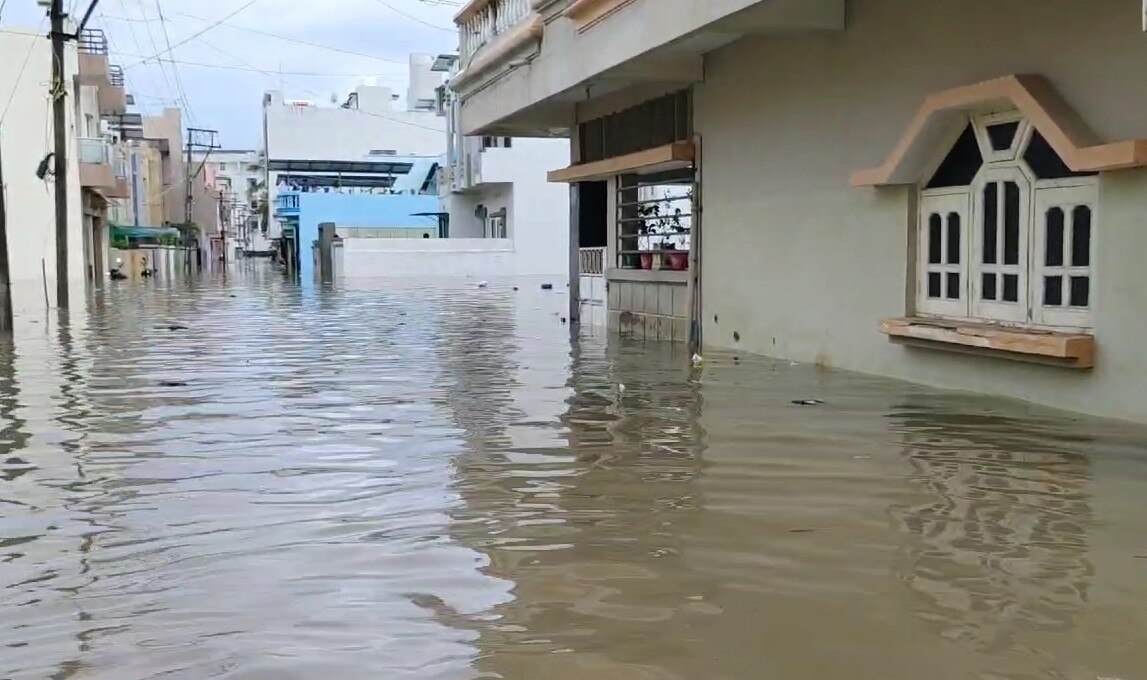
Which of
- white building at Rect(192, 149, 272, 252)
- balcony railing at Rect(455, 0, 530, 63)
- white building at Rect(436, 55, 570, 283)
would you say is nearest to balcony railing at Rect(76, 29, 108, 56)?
white building at Rect(436, 55, 570, 283)

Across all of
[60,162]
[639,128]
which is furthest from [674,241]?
[60,162]

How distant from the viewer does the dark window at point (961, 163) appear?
8.88 m

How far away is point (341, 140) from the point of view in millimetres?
76438

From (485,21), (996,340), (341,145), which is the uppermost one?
(341,145)

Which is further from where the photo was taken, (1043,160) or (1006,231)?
(1006,231)

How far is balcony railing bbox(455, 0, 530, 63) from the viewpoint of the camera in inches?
639

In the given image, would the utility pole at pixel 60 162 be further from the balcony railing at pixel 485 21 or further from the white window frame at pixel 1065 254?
the white window frame at pixel 1065 254

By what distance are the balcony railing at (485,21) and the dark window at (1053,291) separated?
945cm

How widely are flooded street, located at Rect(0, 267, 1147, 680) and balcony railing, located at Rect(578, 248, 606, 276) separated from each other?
23.7 ft

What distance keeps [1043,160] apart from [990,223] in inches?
28.3

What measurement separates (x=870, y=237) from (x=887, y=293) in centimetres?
55

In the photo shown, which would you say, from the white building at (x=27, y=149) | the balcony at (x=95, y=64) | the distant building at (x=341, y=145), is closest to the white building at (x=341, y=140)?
the distant building at (x=341, y=145)

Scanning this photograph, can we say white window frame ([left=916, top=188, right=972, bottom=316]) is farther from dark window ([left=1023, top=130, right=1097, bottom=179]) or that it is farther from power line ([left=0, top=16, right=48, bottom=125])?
power line ([left=0, top=16, right=48, bottom=125])

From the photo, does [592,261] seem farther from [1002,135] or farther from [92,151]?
[92,151]
